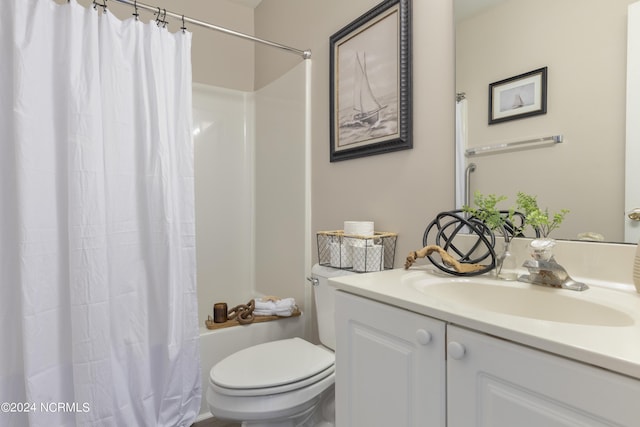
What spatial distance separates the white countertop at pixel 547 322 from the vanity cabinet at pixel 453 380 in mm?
18

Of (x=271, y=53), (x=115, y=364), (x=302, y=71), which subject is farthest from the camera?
(x=271, y=53)

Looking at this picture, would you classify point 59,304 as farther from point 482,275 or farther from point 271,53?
point 271,53

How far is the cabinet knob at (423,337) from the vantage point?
713 mm

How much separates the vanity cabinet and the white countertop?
0.02m

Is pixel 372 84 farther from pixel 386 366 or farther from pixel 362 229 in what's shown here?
pixel 386 366

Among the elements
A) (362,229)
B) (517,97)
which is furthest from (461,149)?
(362,229)

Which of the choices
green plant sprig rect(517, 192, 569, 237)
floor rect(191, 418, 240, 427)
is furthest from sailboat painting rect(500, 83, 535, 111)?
floor rect(191, 418, 240, 427)

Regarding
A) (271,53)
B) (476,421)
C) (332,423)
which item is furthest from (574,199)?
(271,53)

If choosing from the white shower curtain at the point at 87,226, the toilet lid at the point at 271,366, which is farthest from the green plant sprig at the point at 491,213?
the white shower curtain at the point at 87,226

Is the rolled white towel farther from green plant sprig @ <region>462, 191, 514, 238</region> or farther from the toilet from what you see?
green plant sprig @ <region>462, 191, 514, 238</region>

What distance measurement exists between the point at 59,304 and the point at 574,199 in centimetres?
180

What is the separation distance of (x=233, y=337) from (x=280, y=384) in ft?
2.26

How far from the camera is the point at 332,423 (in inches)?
59.2

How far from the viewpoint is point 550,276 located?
881 millimetres
